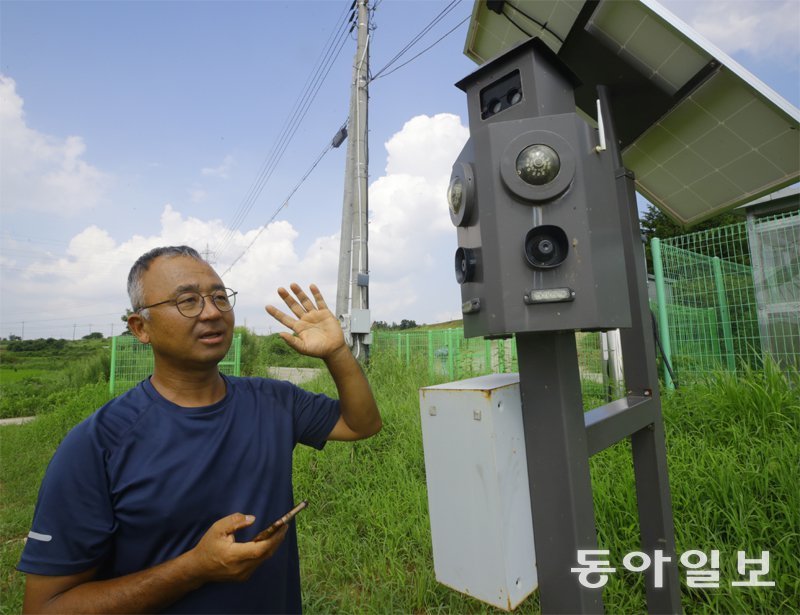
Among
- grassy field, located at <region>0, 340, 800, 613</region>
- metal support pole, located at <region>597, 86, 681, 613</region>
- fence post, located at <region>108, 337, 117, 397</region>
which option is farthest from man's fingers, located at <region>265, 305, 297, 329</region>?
fence post, located at <region>108, 337, 117, 397</region>

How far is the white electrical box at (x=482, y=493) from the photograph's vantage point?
1.03 m

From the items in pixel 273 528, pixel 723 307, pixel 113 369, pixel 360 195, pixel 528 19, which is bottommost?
pixel 273 528

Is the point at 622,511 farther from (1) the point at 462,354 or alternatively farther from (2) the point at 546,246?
(1) the point at 462,354

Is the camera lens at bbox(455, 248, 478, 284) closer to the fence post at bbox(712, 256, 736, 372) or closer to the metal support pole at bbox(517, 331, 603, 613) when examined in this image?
the metal support pole at bbox(517, 331, 603, 613)

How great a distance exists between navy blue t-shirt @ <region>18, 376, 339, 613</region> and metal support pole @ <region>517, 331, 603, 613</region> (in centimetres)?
70

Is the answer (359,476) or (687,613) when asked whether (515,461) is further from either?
(359,476)

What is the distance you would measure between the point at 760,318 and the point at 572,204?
158 inches

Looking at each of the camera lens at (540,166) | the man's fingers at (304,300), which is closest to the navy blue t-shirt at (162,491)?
the man's fingers at (304,300)

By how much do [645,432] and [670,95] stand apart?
3.74ft

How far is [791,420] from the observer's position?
261 centimetres

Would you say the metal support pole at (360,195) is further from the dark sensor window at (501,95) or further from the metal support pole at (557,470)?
the metal support pole at (557,470)

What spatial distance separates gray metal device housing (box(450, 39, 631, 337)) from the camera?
1.00m

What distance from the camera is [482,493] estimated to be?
3.43 feet

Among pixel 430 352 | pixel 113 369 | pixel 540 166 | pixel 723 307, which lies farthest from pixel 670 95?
pixel 113 369
